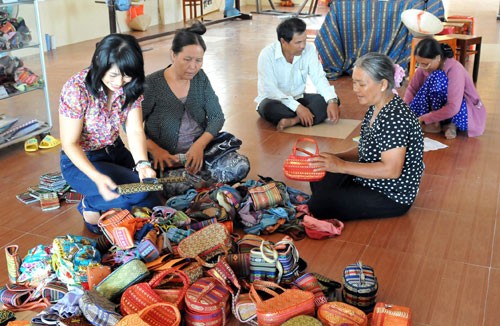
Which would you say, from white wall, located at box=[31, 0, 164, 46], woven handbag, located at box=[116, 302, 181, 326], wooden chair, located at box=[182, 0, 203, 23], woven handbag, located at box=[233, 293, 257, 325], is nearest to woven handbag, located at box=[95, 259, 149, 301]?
woven handbag, located at box=[116, 302, 181, 326]

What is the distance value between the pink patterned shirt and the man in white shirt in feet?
6.01

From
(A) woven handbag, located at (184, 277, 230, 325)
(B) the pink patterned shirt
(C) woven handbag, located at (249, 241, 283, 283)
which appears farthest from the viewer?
(B) the pink patterned shirt

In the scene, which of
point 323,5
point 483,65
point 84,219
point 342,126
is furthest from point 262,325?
point 323,5

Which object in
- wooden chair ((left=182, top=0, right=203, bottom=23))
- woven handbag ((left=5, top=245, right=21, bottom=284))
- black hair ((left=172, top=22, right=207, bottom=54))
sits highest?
black hair ((left=172, top=22, right=207, bottom=54))

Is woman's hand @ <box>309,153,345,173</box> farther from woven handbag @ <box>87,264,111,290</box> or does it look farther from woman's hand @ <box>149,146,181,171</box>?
woven handbag @ <box>87,264,111,290</box>

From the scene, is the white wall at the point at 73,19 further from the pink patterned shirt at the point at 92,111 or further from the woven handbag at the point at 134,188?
the woven handbag at the point at 134,188

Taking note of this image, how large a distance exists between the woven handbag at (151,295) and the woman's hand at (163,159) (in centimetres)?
109

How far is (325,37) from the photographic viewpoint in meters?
6.59

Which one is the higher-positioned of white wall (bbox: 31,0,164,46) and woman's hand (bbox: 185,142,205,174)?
woman's hand (bbox: 185,142,205,174)

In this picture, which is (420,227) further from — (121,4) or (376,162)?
(121,4)

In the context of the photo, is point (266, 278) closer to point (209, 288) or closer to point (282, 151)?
point (209, 288)

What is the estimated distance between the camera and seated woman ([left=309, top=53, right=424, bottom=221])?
2.68 metres

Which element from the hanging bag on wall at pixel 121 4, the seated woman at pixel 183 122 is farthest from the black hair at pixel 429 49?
the hanging bag on wall at pixel 121 4

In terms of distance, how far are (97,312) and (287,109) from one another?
277 cm
